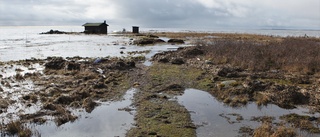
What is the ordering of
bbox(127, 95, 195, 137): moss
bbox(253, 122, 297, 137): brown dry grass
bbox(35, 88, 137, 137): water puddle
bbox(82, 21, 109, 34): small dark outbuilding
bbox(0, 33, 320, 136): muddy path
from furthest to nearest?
bbox(82, 21, 109, 34): small dark outbuilding < bbox(0, 33, 320, 136): muddy path < bbox(35, 88, 137, 137): water puddle < bbox(127, 95, 195, 137): moss < bbox(253, 122, 297, 137): brown dry grass

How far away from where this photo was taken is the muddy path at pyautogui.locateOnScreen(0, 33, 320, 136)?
10801 millimetres

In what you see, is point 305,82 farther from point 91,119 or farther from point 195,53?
point 195,53

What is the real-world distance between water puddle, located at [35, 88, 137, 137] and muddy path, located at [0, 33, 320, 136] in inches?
11.9

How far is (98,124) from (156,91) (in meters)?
5.30

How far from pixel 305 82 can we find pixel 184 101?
27.8 feet

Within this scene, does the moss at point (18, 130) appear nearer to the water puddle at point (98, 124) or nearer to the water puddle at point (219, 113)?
the water puddle at point (98, 124)

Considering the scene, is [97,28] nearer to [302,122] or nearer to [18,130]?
[18,130]

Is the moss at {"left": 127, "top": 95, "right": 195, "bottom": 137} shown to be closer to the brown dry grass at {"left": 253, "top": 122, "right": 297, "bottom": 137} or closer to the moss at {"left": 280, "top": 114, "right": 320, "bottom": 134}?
the brown dry grass at {"left": 253, "top": 122, "right": 297, "bottom": 137}

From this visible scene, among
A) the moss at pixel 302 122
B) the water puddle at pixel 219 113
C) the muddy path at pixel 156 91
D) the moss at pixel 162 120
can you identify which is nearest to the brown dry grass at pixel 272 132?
the muddy path at pixel 156 91

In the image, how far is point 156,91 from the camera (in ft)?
52.0

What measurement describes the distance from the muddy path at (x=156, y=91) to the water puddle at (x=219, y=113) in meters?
0.37

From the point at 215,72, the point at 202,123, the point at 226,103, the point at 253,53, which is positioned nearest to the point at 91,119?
the point at 202,123

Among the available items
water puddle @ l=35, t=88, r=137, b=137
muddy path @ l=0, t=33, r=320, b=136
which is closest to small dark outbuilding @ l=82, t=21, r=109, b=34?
muddy path @ l=0, t=33, r=320, b=136

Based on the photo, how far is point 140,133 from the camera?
32.2ft
